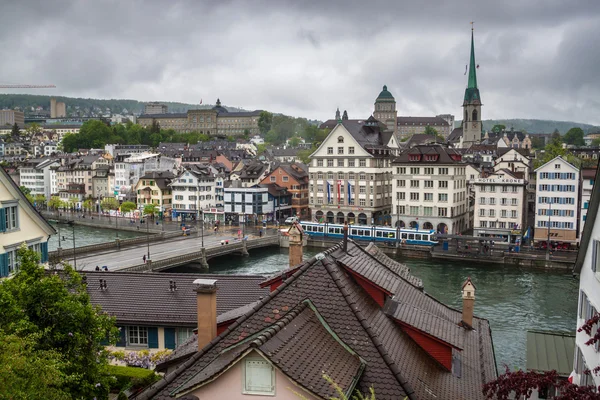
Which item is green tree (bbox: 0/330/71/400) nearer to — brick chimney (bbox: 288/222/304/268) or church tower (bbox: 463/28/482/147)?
brick chimney (bbox: 288/222/304/268)

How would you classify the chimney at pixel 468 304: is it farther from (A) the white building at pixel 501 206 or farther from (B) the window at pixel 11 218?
(A) the white building at pixel 501 206

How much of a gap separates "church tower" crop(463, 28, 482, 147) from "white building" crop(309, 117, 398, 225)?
81069mm

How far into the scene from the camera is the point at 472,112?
166250 millimetres

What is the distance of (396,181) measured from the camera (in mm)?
80688

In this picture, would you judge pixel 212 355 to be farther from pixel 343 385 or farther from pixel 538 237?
pixel 538 237

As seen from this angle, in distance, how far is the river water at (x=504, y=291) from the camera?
125 ft

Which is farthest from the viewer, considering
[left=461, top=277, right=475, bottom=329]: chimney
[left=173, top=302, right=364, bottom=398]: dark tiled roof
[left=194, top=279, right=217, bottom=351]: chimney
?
[left=461, top=277, right=475, bottom=329]: chimney

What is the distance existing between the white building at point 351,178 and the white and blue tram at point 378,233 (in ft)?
32.3

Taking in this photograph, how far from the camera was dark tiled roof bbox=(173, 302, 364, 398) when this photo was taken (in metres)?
10.0

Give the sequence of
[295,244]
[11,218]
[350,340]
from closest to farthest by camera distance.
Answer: [350,340] → [295,244] → [11,218]

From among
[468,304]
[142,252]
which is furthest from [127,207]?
[468,304]

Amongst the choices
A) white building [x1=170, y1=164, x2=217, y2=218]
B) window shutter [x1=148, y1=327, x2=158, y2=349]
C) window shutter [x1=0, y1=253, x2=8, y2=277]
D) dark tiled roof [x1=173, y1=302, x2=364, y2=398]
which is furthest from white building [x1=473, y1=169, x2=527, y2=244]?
dark tiled roof [x1=173, y1=302, x2=364, y2=398]

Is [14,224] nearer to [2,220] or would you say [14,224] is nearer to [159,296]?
[2,220]

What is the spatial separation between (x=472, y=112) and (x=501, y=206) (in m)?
101
